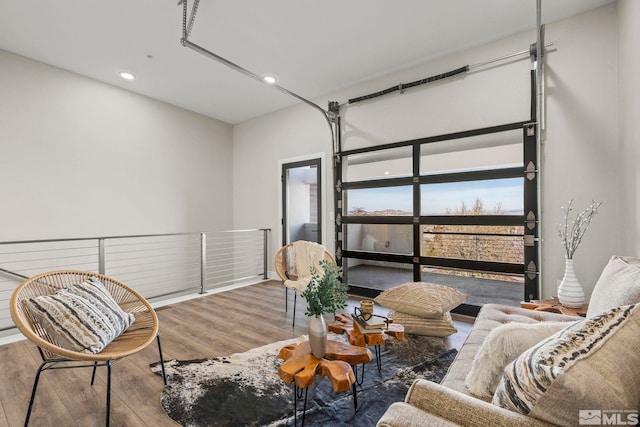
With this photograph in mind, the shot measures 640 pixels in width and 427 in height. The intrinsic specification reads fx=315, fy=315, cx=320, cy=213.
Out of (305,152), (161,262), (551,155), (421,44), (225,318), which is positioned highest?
(421,44)

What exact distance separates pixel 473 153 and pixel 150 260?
4.76 m

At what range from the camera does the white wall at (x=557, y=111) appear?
9.00ft

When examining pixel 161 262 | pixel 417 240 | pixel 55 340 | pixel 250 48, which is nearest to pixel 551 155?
pixel 417 240

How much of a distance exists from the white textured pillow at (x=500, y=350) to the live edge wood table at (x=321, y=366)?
1.90 feet

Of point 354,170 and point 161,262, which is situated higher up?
point 354,170

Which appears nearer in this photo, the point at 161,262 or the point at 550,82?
Result: the point at 550,82

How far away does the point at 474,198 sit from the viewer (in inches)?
136

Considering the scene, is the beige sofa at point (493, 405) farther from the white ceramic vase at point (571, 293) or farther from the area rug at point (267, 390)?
the white ceramic vase at point (571, 293)

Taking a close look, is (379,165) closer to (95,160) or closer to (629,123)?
(629,123)

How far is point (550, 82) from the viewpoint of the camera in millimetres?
2986

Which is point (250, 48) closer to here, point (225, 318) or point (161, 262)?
point (225, 318)

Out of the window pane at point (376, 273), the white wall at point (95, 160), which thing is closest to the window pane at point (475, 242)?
the window pane at point (376, 273)

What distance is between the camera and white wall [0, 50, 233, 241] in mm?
3605

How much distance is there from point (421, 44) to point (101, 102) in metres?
4.20
